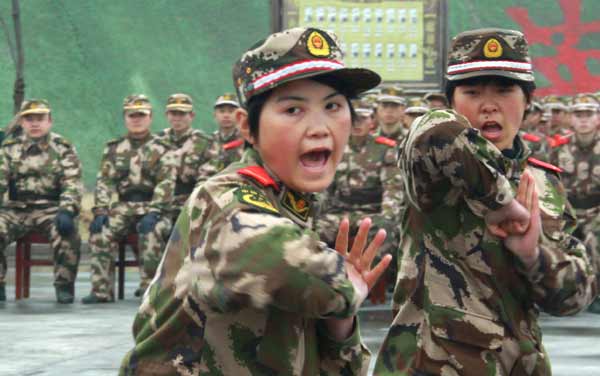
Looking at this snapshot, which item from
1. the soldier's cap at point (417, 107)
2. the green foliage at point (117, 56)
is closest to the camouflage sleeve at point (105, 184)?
the soldier's cap at point (417, 107)

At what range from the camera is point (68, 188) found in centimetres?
1397

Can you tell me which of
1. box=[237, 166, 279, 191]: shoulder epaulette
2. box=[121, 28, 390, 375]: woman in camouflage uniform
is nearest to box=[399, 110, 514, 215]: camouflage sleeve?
box=[121, 28, 390, 375]: woman in camouflage uniform

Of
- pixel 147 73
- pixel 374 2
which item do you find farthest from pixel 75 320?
pixel 147 73

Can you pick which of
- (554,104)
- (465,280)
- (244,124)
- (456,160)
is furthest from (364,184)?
(244,124)

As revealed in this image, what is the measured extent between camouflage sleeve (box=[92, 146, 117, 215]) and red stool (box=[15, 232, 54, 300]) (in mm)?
688

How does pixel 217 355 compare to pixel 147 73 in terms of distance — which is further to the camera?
pixel 147 73

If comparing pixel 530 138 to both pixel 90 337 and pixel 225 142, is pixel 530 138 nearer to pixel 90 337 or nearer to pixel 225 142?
pixel 225 142

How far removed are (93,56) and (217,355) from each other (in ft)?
73.5

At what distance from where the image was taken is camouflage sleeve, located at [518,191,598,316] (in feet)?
12.7

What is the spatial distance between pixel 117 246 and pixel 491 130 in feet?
34.4

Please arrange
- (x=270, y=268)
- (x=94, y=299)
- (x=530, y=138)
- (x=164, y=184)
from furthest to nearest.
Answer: (x=164, y=184) → (x=94, y=299) → (x=530, y=138) → (x=270, y=268)

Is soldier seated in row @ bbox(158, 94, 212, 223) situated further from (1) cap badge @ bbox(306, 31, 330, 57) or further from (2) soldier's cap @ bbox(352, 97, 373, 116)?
(1) cap badge @ bbox(306, 31, 330, 57)

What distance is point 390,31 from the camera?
1686cm

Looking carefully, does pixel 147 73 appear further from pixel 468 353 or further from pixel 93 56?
pixel 468 353
